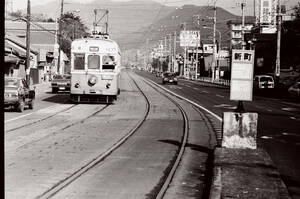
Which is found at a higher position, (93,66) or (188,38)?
(188,38)

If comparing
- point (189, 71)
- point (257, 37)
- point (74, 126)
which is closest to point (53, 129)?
point (74, 126)

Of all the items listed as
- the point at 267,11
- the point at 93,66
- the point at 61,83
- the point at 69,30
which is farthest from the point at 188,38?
the point at 93,66

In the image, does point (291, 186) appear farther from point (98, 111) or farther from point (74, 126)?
point (98, 111)

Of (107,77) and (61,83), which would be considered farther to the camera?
(61,83)

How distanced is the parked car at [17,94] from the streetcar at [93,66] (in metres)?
3.50

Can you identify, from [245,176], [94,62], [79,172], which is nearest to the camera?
[245,176]

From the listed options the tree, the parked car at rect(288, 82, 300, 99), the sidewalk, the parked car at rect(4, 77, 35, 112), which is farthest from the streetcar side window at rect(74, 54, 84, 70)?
the tree

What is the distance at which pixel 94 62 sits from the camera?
102 ft

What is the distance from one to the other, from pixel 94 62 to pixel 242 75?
1777 centimetres

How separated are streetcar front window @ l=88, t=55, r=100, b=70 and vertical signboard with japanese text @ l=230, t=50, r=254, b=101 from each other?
17622mm

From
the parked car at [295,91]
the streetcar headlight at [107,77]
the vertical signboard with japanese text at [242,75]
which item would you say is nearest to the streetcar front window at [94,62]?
the streetcar headlight at [107,77]

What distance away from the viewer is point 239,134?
14.1 metres

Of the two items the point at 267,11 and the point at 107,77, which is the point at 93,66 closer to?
the point at 107,77

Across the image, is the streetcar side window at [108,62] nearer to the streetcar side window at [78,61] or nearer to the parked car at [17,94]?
the streetcar side window at [78,61]
